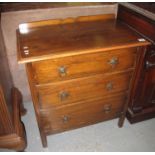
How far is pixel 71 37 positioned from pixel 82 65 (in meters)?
0.21

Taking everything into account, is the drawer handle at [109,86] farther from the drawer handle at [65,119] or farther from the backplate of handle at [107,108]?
the drawer handle at [65,119]

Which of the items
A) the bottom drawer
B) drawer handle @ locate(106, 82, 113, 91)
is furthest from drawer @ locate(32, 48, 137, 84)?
the bottom drawer

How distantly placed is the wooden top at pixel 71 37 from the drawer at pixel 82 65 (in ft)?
0.17

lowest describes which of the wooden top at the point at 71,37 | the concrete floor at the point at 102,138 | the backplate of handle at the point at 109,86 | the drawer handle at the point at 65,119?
the concrete floor at the point at 102,138

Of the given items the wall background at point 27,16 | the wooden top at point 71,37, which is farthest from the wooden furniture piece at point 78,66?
the wall background at point 27,16

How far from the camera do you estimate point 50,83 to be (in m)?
1.06

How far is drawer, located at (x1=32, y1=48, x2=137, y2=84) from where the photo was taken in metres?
0.99

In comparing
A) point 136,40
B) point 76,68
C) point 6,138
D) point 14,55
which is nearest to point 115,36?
point 136,40

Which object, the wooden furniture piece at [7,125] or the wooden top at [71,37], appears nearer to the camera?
the wooden top at [71,37]

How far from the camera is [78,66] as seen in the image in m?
1.05

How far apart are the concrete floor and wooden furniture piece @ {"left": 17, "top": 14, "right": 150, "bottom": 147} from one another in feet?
0.47

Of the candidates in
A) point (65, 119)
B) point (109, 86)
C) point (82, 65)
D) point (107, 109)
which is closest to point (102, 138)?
point (107, 109)

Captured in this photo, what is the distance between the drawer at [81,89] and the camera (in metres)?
1.10

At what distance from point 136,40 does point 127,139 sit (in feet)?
3.00
